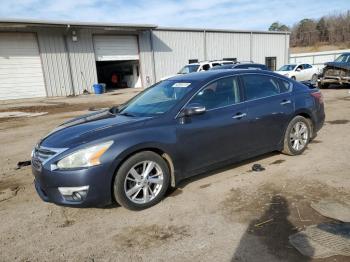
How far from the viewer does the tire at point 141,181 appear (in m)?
3.70

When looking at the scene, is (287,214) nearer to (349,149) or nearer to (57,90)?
(349,149)

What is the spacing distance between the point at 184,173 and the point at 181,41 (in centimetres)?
2566

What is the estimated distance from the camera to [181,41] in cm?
2842

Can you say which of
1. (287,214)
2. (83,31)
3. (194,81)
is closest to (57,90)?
(83,31)

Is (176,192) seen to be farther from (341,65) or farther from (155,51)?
(155,51)

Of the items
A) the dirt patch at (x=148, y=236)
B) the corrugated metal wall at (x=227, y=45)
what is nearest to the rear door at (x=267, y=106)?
the dirt patch at (x=148, y=236)

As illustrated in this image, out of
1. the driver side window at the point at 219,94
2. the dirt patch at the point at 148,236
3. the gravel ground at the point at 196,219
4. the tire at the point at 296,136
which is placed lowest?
the dirt patch at the point at 148,236

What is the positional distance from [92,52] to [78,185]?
22.5m

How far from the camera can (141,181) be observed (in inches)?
152

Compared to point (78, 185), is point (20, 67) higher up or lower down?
higher up

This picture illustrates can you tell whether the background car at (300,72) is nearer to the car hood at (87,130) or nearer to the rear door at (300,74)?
the rear door at (300,74)

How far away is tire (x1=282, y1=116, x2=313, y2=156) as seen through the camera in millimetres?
5465

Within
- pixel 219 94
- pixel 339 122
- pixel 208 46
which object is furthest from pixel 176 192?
pixel 208 46

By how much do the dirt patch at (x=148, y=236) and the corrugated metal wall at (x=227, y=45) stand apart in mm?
27990
